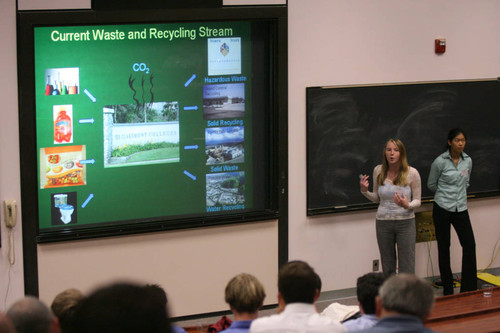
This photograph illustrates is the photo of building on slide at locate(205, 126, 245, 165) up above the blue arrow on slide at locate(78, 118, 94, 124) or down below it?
below

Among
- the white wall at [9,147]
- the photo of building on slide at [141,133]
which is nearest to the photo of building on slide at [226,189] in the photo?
the photo of building on slide at [141,133]

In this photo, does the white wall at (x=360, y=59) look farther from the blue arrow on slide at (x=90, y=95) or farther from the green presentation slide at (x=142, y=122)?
the blue arrow on slide at (x=90, y=95)

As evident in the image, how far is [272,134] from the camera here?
21.9 feet

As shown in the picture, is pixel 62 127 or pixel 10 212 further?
pixel 62 127

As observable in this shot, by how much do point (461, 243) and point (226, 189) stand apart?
2269 millimetres

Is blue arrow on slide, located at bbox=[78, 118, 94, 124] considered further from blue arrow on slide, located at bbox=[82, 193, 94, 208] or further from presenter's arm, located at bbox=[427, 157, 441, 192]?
presenter's arm, located at bbox=[427, 157, 441, 192]

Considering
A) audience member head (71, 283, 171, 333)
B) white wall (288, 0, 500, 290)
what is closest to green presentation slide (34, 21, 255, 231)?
white wall (288, 0, 500, 290)

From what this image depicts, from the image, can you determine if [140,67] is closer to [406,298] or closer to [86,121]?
[86,121]

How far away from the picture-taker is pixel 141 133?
6.23 metres

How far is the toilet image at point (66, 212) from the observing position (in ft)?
19.9

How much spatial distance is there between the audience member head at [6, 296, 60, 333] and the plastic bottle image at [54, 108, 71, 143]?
3.41m

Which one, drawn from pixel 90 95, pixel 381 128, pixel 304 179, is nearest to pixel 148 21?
pixel 90 95

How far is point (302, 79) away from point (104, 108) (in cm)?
175

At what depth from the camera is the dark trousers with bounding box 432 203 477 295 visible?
6988 mm
